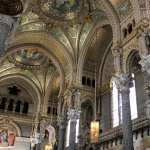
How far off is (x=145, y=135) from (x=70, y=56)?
8.45 metres

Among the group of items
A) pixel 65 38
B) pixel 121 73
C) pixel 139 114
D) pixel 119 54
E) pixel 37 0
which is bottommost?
pixel 139 114

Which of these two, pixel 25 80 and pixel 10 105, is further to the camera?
pixel 10 105

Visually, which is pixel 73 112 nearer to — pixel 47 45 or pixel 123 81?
pixel 123 81

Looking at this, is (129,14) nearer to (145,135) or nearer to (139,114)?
(139,114)

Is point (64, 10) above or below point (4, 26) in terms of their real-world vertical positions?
above

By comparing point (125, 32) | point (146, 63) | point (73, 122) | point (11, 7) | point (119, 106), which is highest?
point (125, 32)

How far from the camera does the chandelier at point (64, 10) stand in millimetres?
15391

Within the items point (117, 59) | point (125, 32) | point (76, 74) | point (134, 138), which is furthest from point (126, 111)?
point (76, 74)

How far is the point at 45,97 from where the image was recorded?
76.0 ft

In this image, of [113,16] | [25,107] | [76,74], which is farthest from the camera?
[25,107]

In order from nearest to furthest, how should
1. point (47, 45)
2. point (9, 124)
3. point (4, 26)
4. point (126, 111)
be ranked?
point (4, 26) → point (126, 111) → point (47, 45) → point (9, 124)

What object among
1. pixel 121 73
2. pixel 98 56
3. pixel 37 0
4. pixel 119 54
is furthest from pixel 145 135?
pixel 37 0

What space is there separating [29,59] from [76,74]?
729 cm

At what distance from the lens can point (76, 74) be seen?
16.8 m
